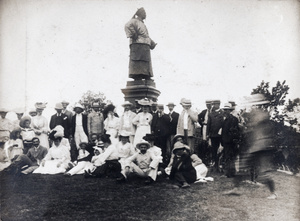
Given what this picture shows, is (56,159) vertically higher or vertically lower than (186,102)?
lower

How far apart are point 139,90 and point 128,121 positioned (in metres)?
1.09

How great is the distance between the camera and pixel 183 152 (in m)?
6.02

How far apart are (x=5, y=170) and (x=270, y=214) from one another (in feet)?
18.5

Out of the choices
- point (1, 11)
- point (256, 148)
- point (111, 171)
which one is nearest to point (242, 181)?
point (256, 148)

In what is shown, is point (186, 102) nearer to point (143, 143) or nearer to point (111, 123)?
point (143, 143)

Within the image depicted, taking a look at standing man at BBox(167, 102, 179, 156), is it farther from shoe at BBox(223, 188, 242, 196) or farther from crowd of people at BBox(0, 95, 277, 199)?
shoe at BBox(223, 188, 242, 196)

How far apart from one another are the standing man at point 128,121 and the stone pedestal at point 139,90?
1.89ft

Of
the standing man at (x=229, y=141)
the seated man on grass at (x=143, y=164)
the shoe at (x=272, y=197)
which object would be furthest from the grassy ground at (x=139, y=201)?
the standing man at (x=229, y=141)

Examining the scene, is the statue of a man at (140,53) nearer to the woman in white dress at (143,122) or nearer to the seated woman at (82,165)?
the woman in white dress at (143,122)

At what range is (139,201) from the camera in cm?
487

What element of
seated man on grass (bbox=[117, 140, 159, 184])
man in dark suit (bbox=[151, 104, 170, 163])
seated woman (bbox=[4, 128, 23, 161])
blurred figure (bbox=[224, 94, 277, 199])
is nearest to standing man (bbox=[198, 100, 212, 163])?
man in dark suit (bbox=[151, 104, 170, 163])

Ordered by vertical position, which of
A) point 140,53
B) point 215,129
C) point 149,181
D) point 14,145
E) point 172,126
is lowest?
point 149,181

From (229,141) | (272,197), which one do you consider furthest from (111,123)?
(272,197)

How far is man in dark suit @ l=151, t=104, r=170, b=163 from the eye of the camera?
7.46 meters
